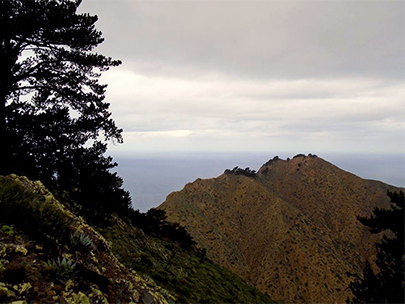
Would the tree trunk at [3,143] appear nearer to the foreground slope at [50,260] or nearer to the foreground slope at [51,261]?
the foreground slope at [50,260]

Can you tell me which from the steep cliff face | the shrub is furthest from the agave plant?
the steep cliff face

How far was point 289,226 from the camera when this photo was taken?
207 ft

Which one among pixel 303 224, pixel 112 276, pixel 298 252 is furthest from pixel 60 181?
pixel 303 224

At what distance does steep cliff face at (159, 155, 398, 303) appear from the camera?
52.0 m

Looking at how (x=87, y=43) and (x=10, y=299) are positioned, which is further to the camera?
(x=87, y=43)

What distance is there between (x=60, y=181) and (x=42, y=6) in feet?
29.3

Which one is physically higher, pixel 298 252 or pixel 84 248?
pixel 84 248

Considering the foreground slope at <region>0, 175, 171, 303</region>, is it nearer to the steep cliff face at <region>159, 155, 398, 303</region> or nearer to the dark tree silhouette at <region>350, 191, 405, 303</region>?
the dark tree silhouette at <region>350, 191, 405, 303</region>

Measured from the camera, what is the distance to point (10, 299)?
3359 millimetres

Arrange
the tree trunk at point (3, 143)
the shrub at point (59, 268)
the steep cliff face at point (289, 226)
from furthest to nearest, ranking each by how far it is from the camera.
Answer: the steep cliff face at point (289, 226), the tree trunk at point (3, 143), the shrub at point (59, 268)

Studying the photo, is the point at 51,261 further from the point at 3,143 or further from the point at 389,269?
the point at 389,269

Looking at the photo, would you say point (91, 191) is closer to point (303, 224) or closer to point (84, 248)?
point (84, 248)

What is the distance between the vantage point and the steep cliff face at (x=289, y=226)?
171 ft

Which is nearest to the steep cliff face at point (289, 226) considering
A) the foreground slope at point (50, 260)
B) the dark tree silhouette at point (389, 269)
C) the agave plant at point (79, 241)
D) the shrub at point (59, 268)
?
the dark tree silhouette at point (389, 269)
